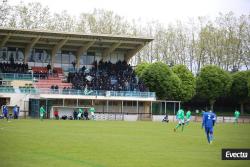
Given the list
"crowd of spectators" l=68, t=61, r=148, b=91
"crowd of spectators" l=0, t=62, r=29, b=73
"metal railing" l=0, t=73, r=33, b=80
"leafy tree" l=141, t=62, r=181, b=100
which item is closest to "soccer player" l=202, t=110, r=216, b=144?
"crowd of spectators" l=68, t=61, r=148, b=91

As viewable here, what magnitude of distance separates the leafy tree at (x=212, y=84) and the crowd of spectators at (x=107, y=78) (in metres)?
11.9

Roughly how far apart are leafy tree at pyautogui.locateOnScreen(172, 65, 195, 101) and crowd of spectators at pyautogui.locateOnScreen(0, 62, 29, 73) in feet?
75.5

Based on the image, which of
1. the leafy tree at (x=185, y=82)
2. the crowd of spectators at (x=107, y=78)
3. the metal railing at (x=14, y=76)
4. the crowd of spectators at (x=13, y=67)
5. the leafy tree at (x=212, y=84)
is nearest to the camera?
the metal railing at (x=14, y=76)

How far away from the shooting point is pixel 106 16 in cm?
9394

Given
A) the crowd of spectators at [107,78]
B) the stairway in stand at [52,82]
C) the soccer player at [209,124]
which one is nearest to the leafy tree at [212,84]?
the crowd of spectators at [107,78]

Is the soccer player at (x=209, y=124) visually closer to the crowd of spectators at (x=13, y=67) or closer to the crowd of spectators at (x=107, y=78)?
the crowd of spectators at (x=107, y=78)

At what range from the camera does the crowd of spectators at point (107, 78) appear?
72.3m

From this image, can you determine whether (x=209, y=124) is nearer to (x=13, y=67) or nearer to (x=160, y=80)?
(x=13, y=67)

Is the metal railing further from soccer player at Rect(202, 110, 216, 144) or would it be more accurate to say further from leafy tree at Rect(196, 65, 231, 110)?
soccer player at Rect(202, 110, 216, 144)

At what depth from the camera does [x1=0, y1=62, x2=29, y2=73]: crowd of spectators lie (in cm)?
7094

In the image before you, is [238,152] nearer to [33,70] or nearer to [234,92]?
[33,70]

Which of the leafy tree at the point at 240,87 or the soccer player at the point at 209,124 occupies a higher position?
the leafy tree at the point at 240,87

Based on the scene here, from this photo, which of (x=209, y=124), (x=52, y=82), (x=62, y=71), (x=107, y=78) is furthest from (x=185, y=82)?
(x=209, y=124)

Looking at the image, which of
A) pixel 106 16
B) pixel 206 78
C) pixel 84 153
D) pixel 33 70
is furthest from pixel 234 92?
pixel 84 153
